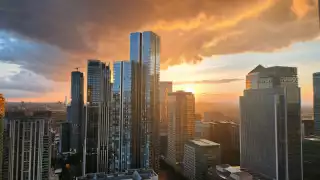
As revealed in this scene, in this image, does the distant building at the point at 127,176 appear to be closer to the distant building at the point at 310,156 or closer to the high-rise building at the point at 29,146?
the high-rise building at the point at 29,146

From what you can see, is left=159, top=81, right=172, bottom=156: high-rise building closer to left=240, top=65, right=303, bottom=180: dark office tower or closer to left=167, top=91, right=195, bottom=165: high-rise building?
left=167, top=91, right=195, bottom=165: high-rise building

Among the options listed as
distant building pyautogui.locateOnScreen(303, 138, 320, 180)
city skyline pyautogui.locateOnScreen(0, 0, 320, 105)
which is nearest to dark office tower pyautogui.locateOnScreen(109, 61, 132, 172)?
city skyline pyautogui.locateOnScreen(0, 0, 320, 105)

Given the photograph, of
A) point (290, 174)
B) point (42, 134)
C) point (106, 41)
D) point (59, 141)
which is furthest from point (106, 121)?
point (290, 174)

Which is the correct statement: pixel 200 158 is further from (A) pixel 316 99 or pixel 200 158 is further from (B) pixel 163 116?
(A) pixel 316 99

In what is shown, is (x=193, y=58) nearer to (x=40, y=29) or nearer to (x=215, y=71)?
(x=215, y=71)

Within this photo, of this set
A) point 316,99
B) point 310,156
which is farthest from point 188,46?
point 310,156

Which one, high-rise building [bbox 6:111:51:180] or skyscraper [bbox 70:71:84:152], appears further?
skyscraper [bbox 70:71:84:152]

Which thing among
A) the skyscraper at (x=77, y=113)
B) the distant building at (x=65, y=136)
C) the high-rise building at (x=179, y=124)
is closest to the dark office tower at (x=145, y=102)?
the high-rise building at (x=179, y=124)
